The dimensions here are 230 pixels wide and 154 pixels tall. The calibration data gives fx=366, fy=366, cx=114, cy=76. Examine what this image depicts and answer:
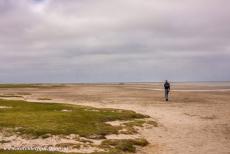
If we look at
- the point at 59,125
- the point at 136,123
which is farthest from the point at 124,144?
the point at 136,123

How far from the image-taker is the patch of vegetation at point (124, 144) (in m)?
21.3

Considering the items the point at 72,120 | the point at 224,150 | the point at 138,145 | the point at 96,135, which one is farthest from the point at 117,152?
the point at 72,120

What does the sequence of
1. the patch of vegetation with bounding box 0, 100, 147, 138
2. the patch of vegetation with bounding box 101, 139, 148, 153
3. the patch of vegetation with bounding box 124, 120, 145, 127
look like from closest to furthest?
the patch of vegetation with bounding box 101, 139, 148, 153
the patch of vegetation with bounding box 0, 100, 147, 138
the patch of vegetation with bounding box 124, 120, 145, 127

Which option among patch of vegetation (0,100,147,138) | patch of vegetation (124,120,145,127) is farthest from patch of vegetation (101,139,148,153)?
patch of vegetation (124,120,145,127)

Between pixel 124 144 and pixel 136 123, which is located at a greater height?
pixel 136 123

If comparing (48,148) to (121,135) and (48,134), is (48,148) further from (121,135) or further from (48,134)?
(121,135)

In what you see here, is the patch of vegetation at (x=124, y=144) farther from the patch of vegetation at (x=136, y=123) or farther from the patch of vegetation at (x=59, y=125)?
the patch of vegetation at (x=136, y=123)

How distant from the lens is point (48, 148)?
2045 centimetres

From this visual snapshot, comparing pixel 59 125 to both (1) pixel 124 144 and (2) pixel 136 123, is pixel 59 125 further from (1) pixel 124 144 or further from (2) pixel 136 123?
(2) pixel 136 123

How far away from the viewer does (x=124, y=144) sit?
861 inches

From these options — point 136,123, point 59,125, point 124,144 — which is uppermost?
point 59,125

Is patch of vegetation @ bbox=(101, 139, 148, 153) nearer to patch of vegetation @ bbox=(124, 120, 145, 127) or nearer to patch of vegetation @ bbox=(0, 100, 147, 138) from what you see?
patch of vegetation @ bbox=(0, 100, 147, 138)

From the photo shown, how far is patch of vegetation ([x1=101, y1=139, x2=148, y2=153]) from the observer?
21281 mm

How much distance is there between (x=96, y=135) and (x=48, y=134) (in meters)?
3.24
